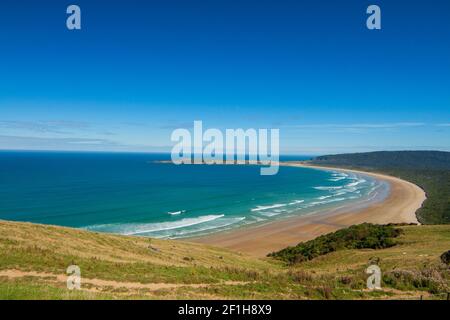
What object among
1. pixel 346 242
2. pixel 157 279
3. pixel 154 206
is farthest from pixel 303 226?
pixel 157 279

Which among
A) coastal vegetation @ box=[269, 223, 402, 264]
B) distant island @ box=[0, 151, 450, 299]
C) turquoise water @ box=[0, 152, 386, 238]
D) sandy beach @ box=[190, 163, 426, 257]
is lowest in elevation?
sandy beach @ box=[190, 163, 426, 257]

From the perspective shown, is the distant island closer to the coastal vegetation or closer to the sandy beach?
the coastal vegetation

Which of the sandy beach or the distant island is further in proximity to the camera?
the sandy beach

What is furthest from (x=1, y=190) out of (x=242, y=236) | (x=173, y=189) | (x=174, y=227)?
(x=242, y=236)

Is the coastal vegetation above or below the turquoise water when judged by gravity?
above

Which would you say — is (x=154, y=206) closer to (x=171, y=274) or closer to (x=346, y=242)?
(x=346, y=242)

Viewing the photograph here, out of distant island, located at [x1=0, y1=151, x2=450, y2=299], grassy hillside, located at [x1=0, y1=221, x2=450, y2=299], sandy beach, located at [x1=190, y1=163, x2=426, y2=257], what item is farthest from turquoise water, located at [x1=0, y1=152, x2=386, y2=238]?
grassy hillside, located at [x1=0, y1=221, x2=450, y2=299]

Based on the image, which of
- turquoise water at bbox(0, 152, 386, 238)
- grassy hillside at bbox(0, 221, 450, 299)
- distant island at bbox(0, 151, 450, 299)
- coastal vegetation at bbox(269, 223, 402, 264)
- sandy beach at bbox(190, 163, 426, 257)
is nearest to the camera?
grassy hillside at bbox(0, 221, 450, 299)

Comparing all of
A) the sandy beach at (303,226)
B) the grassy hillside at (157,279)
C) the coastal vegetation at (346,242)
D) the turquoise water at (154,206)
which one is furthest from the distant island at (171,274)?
the turquoise water at (154,206)

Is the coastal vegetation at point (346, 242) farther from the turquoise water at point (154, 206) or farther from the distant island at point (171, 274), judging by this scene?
the turquoise water at point (154, 206)

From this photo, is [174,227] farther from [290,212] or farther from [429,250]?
[429,250]
